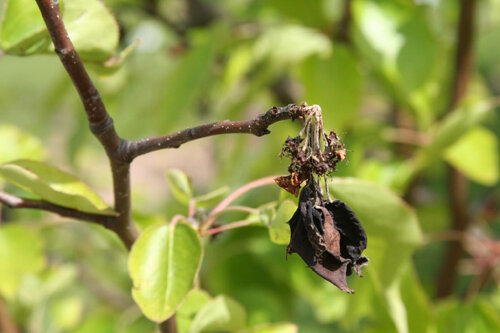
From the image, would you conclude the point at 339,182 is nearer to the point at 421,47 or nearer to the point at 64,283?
the point at 421,47

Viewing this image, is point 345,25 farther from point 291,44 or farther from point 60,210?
point 60,210

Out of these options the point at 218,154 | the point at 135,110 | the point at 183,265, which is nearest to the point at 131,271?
the point at 183,265

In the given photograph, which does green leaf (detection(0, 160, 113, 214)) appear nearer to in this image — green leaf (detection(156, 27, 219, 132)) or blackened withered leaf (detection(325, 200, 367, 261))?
blackened withered leaf (detection(325, 200, 367, 261))

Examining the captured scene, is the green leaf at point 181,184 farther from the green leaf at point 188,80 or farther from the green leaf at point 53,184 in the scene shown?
the green leaf at point 188,80

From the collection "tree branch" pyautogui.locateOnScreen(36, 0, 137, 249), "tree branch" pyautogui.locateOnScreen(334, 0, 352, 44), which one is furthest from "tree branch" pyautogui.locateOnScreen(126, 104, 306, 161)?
"tree branch" pyautogui.locateOnScreen(334, 0, 352, 44)

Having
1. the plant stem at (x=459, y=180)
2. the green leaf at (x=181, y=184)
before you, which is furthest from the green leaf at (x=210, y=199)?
the plant stem at (x=459, y=180)

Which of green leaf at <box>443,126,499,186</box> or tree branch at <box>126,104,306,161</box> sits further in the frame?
green leaf at <box>443,126,499,186</box>
